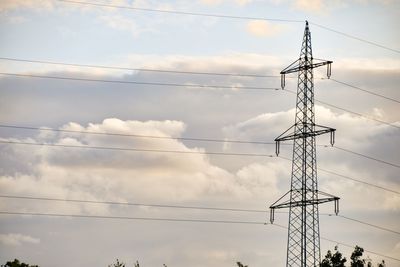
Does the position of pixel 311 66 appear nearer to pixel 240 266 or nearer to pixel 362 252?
pixel 240 266

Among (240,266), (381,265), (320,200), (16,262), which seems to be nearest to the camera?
(320,200)

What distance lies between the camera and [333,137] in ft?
276

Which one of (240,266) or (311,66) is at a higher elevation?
(311,66)

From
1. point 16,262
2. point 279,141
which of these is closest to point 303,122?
point 279,141

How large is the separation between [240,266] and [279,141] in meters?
25.3

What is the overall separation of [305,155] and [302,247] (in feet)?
28.4

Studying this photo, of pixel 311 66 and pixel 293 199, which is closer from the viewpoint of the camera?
pixel 293 199

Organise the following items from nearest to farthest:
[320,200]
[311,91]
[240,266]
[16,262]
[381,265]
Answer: [320,200] < [311,91] < [240,266] < [381,265] < [16,262]

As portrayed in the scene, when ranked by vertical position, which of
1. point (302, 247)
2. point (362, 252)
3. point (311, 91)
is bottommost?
point (302, 247)

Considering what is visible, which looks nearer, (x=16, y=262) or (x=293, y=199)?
(x=293, y=199)

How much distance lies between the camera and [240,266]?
351 ft

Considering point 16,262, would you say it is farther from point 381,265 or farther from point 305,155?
point 305,155

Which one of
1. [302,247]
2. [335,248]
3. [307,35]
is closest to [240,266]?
[335,248]

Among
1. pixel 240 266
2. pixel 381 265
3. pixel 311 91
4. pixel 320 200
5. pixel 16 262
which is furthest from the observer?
pixel 16 262
